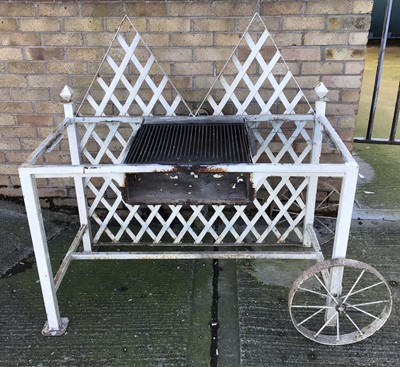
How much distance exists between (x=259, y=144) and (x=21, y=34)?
1.80 metres

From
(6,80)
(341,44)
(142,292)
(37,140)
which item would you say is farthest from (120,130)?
(341,44)

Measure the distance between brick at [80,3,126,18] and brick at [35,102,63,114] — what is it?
2.17 feet

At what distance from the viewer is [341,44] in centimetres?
306

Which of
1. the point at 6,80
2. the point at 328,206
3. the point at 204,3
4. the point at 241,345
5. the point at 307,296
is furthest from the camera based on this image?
the point at 328,206

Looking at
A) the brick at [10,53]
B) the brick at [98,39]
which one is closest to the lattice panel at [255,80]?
the brick at [98,39]

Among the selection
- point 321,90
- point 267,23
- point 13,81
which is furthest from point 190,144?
point 13,81

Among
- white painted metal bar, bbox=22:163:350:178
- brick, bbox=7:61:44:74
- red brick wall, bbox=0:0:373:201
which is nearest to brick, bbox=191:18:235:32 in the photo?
red brick wall, bbox=0:0:373:201

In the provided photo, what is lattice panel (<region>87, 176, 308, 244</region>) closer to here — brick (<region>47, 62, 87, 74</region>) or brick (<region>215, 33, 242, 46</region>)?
brick (<region>47, 62, 87, 74</region>)

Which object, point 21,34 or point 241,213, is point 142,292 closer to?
point 241,213

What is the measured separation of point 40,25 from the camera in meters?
3.09

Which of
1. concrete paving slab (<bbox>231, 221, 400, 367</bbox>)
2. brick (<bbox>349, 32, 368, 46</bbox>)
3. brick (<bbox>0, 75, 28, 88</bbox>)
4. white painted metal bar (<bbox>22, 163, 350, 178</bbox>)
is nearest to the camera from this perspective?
white painted metal bar (<bbox>22, 163, 350, 178</bbox>)

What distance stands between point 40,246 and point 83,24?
1.59m

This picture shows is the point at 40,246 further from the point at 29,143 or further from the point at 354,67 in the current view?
the point at 354,67

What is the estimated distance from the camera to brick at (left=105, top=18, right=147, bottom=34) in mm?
3049
